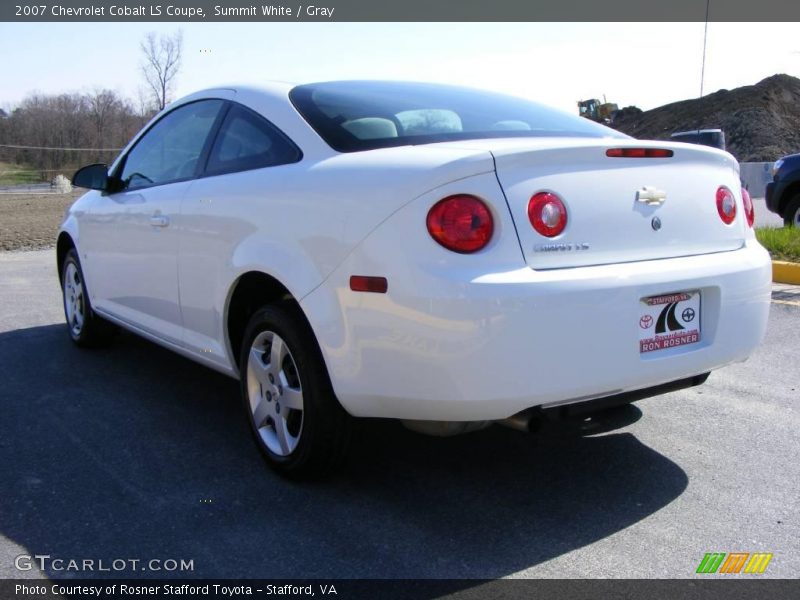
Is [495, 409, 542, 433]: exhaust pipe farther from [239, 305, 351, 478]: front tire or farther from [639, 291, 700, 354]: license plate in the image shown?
[239, 305, 351, 478]: front tire

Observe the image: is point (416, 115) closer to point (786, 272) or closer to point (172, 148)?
point (172, 148)

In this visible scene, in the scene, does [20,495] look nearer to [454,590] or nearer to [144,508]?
[144,508]

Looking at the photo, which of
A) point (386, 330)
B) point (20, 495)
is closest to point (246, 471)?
point (20, 495)

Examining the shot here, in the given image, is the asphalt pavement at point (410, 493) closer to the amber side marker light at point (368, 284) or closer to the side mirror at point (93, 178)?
the amber side marker light at point (368, 284)

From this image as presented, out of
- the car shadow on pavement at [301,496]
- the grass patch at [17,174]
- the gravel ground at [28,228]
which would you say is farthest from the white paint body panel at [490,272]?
the grass patch at [17,174]

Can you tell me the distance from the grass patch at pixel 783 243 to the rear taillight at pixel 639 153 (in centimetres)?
534

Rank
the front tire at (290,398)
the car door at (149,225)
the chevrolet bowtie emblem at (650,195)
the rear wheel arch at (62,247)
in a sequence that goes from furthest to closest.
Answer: the rear wheel arch at (62,247) < the car door at (149,225) < the front tire at (290,398) < the chevrolet bowtie emblem at (650,195)

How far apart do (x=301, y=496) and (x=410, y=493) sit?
42cm

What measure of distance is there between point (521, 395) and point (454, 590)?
Result: 636 mm

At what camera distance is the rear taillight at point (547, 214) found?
272 cm

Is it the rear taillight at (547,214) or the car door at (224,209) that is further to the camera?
the car door at (224,209)

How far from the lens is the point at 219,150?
3877 mm

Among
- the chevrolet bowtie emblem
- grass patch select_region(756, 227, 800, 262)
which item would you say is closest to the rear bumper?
the chevrolet bowtie emblem

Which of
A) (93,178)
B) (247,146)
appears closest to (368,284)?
(247,146)
